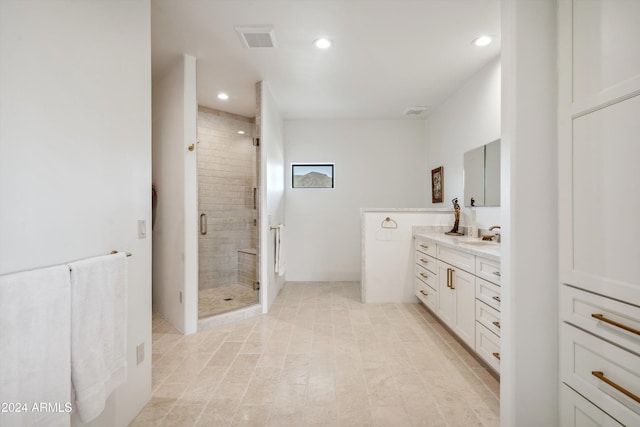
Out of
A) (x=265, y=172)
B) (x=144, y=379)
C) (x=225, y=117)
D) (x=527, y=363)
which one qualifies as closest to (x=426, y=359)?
(x=527, y=363)

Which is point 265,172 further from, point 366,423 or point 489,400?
point 489,400

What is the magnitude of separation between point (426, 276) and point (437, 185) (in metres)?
1.64

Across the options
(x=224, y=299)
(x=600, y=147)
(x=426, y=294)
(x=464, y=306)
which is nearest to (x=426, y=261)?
(x=426, y=294)

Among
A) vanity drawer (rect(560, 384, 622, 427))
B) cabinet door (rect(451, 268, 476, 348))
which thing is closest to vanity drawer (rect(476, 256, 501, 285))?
cabinet door (rect(451, 268, 476, 348))

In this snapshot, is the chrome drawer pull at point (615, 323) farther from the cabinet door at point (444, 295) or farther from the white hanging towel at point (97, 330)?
the white hanging towel at point (97, 330)

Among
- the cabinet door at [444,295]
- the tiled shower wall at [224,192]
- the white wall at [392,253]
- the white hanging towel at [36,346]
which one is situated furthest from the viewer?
the tiled shower wall at [224,192]

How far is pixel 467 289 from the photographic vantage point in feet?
7.81

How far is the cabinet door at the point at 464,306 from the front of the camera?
7.52 ft

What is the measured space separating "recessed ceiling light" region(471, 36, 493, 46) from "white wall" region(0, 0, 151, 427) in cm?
260

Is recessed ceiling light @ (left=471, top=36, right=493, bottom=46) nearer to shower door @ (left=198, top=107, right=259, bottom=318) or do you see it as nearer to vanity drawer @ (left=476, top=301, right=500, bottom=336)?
vanity drawer @ (left=476, top=301, right=500, bottom=336)

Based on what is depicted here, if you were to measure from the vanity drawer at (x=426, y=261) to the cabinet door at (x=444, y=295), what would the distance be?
6.6 inches

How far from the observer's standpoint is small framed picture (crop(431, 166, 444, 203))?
4.26 meters

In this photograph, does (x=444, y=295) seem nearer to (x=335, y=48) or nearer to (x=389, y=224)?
(x=389, y=224)

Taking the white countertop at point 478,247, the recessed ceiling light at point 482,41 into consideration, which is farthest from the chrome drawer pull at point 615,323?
the recessed ceiling light at point 482,41
